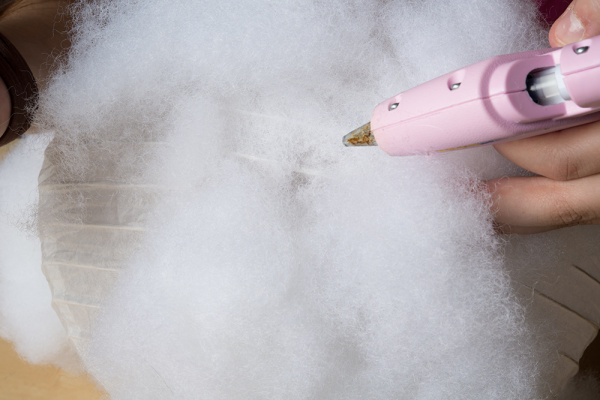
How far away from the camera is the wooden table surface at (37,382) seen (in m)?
0.65

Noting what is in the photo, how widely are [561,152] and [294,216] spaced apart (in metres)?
0.22

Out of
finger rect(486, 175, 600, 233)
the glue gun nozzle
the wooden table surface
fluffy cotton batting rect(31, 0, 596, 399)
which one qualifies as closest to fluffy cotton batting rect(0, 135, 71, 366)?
the wooden table surface

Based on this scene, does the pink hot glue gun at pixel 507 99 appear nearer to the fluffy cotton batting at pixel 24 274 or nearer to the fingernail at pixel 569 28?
the fingernail at pixel 569 28

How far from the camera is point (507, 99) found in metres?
0.28

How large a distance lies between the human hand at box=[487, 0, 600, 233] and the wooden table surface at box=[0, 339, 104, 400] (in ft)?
1.97

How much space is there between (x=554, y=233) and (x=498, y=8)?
0.23 metres

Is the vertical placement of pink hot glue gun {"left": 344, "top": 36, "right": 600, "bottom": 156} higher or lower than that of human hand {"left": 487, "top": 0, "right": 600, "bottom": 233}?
higher

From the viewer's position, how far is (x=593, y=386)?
0.72 meters

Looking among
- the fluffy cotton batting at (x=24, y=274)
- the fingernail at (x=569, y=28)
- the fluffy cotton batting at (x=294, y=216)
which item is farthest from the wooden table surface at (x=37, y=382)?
the fingernail at (x=569, y=28)

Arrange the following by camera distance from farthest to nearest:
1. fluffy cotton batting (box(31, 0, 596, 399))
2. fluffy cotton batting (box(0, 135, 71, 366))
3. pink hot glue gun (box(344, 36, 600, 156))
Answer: fluffy cotton batting (box(0, 135, 71, 366)) < fluffy cotton batting (box(31, 0, 596, 399)) < pink hot glue gun (box(344, 36, 600, 156))

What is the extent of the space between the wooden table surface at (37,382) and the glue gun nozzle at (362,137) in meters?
0.54

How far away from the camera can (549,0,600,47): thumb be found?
341 millimetres

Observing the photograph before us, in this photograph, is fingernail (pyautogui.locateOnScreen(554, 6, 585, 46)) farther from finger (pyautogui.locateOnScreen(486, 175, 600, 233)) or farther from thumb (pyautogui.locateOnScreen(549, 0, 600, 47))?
finger (pyautogui.locateOnScreen(486, 175, 600, 233))

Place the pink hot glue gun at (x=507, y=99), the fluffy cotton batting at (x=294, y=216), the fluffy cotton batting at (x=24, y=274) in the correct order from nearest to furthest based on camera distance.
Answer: the pink hot glue gun at (x=507, y=99) → the fluffy cotton batting at (x=294, y=216) → the fluffy cotton batting at (x=24, y=274)
